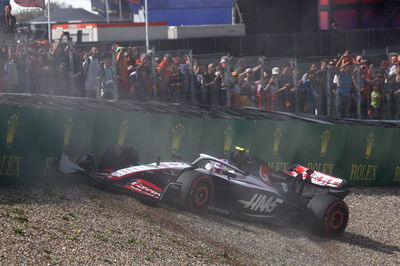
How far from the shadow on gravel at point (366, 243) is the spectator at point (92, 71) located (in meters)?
6.99

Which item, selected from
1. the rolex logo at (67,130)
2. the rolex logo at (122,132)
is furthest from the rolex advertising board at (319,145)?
the rolex logo at (67,130)

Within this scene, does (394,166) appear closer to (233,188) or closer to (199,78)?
(199,78)

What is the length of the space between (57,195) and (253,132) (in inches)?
197

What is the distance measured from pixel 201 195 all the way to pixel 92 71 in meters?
5.98

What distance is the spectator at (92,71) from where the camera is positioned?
15.9m

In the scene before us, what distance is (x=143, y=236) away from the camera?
934 cm

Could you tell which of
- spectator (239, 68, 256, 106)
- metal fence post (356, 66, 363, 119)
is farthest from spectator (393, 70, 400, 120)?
spectator (239, 68, 256, 106)

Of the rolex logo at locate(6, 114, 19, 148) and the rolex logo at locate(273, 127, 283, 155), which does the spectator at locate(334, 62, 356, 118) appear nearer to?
the rolex logo at locate(273, 127, 283, 155)

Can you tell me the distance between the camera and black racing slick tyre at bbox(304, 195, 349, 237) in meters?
11.5

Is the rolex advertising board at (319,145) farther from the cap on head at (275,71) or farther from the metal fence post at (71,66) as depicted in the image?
the metal fence post at (71,66)

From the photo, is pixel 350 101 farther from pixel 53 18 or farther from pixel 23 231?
pixel 53 18

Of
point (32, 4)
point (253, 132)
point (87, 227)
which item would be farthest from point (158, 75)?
point (87, 227)

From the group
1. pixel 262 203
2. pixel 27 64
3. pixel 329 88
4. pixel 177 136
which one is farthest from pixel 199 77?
pixel 262 203

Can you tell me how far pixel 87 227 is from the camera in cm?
926
